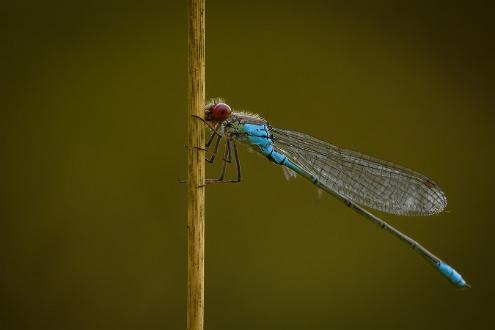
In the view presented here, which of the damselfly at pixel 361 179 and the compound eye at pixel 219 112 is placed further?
the damselfly at pixel 361 179

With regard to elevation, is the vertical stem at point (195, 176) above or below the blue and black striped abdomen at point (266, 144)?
below

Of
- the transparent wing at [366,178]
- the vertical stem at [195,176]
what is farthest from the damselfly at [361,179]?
the vertical stem at [195,176]

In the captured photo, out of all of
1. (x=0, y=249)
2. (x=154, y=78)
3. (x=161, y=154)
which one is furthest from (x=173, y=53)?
(x=0, y=249)

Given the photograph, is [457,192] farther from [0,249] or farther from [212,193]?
[0,249]

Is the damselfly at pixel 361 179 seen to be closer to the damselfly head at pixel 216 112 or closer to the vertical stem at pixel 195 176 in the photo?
the damselfly head at pixel 216 112

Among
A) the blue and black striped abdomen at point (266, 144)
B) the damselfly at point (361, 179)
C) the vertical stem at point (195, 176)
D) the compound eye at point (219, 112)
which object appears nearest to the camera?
the vertical stem at point (195, 176)

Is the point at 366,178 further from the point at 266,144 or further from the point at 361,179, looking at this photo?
the point at 266,144

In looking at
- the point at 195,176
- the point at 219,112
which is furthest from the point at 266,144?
the point at 195,176
